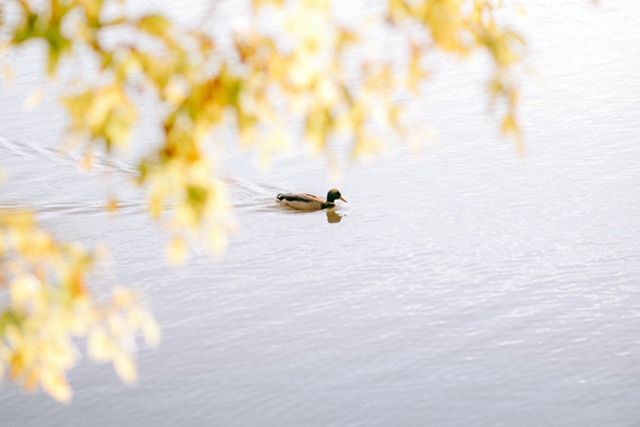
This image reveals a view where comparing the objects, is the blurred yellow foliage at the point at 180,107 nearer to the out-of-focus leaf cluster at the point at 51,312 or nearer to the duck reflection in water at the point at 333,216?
the out-of-focus leaf cluster at the point at 51,312

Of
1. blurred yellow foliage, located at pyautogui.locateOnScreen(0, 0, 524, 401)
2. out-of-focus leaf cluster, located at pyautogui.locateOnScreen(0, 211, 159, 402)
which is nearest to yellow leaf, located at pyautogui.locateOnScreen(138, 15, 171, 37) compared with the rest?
blurred yellow foliage, located at pyautogui.locateOnScreen(0, 0, 524, 401)

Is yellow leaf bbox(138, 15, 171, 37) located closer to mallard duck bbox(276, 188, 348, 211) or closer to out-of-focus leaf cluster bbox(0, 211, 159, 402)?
out-of-focus leaf cluster bbox(0, 211, 159, 402)

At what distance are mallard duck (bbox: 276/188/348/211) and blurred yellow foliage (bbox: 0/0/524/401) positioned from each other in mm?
10492

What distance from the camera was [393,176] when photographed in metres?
15.3

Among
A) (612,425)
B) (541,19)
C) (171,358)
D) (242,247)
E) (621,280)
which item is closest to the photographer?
(612,425)

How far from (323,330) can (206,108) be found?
7437 mm

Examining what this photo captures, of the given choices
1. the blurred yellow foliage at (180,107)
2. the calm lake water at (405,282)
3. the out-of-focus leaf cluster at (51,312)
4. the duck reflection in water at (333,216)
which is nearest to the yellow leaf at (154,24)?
the blurred yellow foliage at (180,107)

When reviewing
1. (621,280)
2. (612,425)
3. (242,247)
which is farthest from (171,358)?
(621,280)

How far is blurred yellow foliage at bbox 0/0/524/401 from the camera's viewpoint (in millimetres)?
3486

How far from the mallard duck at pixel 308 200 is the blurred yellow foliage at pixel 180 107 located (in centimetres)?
1049

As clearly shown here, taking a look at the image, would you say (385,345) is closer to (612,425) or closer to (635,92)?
(612,425)

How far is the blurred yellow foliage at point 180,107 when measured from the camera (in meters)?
3.49

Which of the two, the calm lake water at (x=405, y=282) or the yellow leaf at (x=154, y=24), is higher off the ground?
the yellow leaf at (x=154, y=24)

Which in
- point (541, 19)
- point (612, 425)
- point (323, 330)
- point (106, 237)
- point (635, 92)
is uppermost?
point (541, 19)
